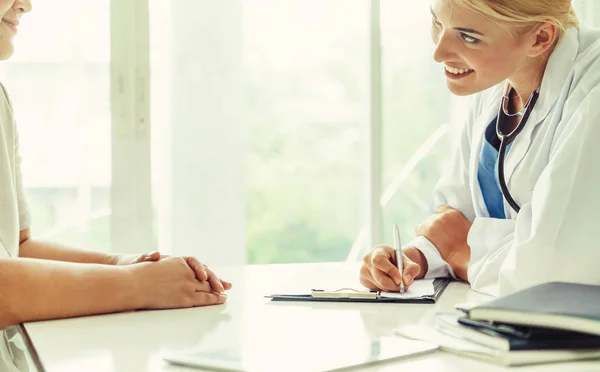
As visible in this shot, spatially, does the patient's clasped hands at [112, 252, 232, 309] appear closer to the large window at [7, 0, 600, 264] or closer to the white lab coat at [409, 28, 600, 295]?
the white lab coat at [409, 28, 600, 295]

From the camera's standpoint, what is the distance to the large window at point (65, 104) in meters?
3.37

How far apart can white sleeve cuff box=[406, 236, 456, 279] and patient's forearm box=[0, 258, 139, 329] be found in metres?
0.63

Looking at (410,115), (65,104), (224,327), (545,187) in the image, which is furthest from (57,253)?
(410,115)

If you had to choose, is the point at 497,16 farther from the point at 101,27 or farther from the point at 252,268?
the point at 101,27

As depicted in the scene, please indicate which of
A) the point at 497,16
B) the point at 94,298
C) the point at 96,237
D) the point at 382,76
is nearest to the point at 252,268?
the point at 94,298

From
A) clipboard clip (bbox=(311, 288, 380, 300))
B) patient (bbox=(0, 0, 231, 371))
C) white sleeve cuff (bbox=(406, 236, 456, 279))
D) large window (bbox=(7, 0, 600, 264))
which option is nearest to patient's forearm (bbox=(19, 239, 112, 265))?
patient (bbox=(0, 0, 231, 371))

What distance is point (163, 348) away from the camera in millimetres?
1008

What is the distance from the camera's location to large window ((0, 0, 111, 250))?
337 centimetres

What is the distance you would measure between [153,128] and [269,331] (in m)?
2.55

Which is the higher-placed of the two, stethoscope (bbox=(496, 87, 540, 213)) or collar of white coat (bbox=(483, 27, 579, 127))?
collar of white coat (bbox=(483, 27, 579, 127))

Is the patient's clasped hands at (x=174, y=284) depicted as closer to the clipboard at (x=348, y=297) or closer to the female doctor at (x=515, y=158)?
the clipboard at (x=348, y=297)

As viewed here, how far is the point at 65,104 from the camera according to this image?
343 cm

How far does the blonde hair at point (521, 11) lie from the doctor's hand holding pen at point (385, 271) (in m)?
0.49

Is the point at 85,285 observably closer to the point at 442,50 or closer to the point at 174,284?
the point at 174,284
